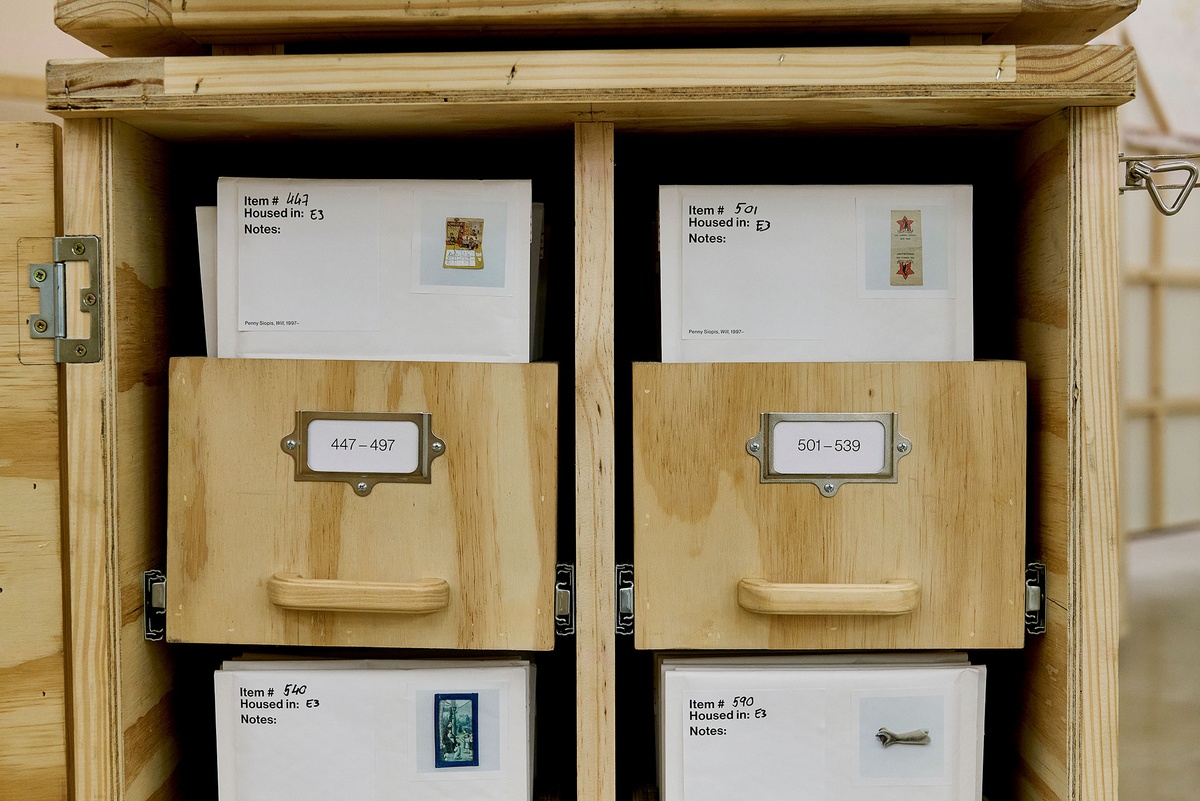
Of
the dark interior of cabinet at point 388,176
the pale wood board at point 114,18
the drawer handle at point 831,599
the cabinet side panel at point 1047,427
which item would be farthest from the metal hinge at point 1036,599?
the pale wood board at point 114,18

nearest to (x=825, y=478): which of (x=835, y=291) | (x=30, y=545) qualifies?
(x=835, y=291)

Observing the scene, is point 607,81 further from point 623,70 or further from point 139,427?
point 139,427

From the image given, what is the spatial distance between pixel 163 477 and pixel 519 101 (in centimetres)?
54

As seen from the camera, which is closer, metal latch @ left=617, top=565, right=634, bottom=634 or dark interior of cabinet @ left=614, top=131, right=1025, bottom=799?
metal latch @ left=617, top=565, right=634, bottom=634

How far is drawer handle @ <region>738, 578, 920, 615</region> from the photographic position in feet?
2.49

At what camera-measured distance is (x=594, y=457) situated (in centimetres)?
78

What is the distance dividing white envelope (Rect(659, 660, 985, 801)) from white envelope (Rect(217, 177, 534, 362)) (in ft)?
1.26

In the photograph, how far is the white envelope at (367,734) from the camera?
816mm

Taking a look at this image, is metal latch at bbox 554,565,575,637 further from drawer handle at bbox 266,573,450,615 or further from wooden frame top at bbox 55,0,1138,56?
wooden frame top at bbox 55,0,1138,56

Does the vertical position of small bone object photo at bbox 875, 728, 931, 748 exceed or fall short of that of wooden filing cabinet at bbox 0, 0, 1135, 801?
it falls short

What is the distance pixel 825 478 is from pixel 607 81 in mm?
408

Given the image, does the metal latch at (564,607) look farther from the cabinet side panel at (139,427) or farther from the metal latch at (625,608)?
the cabinet side panel at (139,427)

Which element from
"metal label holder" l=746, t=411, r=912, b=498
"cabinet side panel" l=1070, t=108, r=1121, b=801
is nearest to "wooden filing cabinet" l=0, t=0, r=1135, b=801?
"cabinet side panel" l=1070, t=108, r=1121, b=801

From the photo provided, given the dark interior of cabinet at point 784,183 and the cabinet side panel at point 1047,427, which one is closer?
the cabinet side panel at point 1047,427
